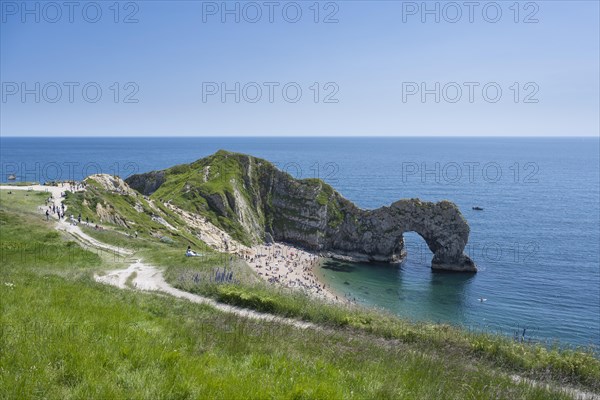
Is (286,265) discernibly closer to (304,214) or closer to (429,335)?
(304,214)

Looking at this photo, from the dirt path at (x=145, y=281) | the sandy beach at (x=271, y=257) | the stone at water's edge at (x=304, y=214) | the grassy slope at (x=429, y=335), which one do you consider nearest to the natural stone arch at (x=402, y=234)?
the stone at water's edge at (x=304, y=214)

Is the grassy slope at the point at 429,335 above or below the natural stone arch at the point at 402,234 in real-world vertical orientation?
above

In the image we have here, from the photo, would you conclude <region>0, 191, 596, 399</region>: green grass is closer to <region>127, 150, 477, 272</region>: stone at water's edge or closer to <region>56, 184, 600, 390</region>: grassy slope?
<region>56, 184, 600, 390</region>: grassy slope

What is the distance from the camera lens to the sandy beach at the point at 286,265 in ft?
224

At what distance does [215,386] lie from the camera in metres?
7.29

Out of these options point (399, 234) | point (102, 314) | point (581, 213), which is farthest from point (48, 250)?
point (581, 213)

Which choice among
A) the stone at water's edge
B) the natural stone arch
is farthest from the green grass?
the stone at water's edge

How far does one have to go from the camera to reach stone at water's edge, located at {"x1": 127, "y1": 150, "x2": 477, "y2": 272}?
90.5 meters

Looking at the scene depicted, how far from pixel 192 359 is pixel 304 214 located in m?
93.7

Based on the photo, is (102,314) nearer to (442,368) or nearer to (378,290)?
(442,368)

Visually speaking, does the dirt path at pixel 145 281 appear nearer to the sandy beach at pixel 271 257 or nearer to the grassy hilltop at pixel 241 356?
the grassy hilltop at pixel 241 356

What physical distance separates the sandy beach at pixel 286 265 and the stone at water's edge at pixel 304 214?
5.41m

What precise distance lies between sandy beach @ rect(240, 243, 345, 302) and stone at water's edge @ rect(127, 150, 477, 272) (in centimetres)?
541

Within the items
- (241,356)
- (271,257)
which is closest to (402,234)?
(271,257)
